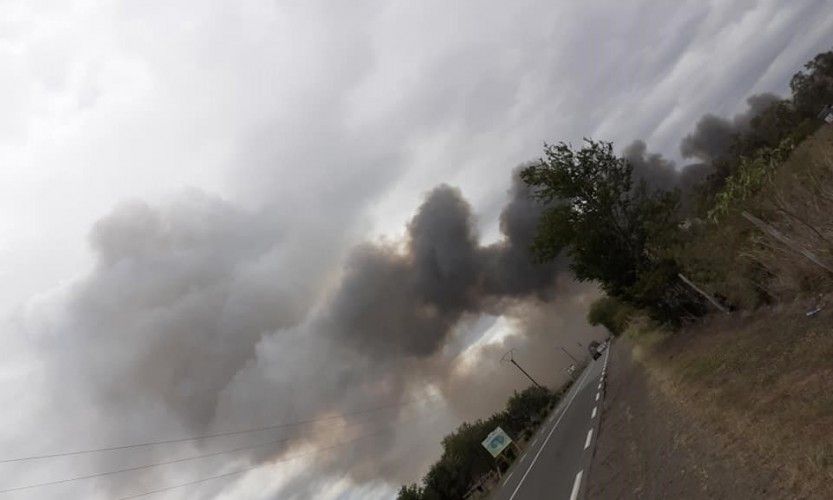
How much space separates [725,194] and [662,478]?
37.5 ft

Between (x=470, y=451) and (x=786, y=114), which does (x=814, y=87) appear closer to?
(x=786, y=114)

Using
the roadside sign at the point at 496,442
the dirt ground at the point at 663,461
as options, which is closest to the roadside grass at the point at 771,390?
the dirt ground at the point at 663,461

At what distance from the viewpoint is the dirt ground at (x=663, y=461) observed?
6.03 m

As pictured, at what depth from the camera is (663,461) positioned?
842 centimetres

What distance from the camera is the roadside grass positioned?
552 cm

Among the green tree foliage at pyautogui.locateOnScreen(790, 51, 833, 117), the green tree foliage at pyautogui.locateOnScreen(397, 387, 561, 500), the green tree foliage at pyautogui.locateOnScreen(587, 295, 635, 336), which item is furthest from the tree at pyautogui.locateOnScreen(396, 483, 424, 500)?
the green tree foliage at pyautogui.locateOnScreen(790, 51, 833, 117)

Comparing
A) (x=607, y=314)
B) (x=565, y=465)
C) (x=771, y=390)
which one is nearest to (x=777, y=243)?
(x=771, y=390)

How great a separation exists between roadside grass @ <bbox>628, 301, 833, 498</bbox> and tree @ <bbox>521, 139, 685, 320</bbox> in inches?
272

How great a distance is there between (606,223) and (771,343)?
12.8 metres

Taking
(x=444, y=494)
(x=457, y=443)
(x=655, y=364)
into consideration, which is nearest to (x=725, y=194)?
(x=655, y=364)

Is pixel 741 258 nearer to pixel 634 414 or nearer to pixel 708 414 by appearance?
pixel 634 414

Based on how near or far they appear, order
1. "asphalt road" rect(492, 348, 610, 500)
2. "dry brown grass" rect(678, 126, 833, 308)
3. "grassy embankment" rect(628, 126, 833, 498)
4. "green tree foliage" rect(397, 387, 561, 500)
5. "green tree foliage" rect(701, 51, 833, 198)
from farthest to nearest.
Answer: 1. "green tree foliage" rect(397, 387, 561, 500)
2. "green tree foliage" rect(701, 51, 833, 198)
3. "asphalt road" rect(492, 348, 610, 500)
4. "dry brown grass" rect(678, 126, 833, 308)
5. "grassy embankment" rect(628, 126, 833, 498)

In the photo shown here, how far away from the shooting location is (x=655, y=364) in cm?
1798

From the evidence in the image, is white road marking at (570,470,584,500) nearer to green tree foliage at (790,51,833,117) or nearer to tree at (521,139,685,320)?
tree at (521,139,685,320)
